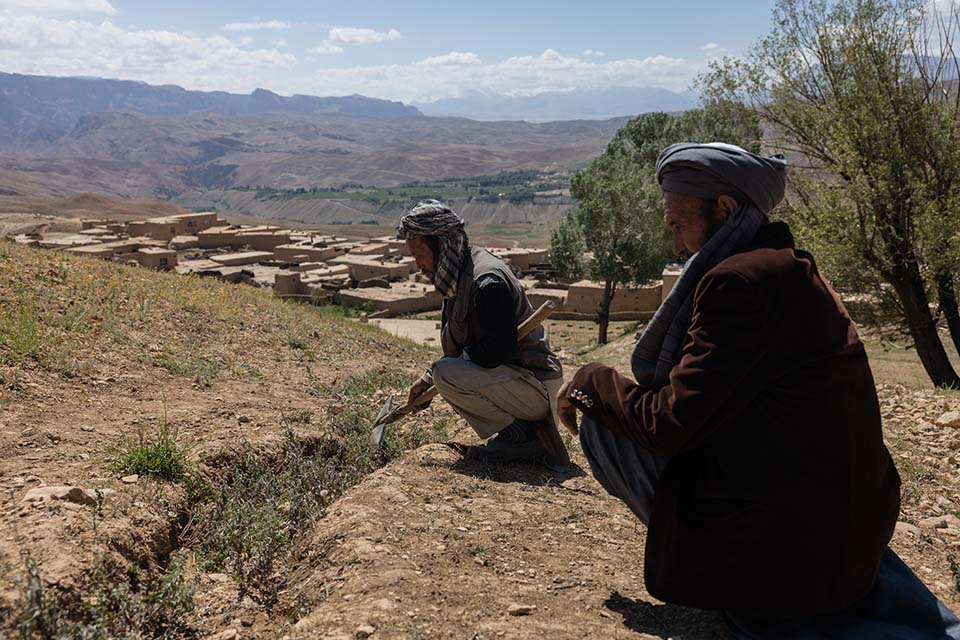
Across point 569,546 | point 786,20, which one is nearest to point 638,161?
point 786,20

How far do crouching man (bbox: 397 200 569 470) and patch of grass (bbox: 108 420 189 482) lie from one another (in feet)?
3.74

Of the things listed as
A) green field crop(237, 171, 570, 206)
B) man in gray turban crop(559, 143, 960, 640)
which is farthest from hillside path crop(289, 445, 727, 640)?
green field crop(237, 171, 570, 206)

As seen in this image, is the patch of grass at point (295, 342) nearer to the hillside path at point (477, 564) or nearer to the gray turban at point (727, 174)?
the hillside path at point (477, 564)

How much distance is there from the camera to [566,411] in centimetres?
240

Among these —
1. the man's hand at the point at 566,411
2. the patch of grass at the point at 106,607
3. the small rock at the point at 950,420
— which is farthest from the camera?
the small rock at the point at 950,420

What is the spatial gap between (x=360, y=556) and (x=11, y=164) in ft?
609

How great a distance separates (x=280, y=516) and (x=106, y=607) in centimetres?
104

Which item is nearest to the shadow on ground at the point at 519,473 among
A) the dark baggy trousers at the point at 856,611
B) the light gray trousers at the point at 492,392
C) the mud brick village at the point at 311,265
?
the light gray trousers at the point at 492,392

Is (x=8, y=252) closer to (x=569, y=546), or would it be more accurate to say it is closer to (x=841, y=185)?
(x=569, y=546)

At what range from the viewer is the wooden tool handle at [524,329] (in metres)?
3.54

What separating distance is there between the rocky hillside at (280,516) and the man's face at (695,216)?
44.5 inches

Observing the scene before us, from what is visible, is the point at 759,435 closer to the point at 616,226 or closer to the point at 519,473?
the point at 519,473

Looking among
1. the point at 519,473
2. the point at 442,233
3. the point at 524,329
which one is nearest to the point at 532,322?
the point at 524,329

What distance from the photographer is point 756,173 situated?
80.0 inches
